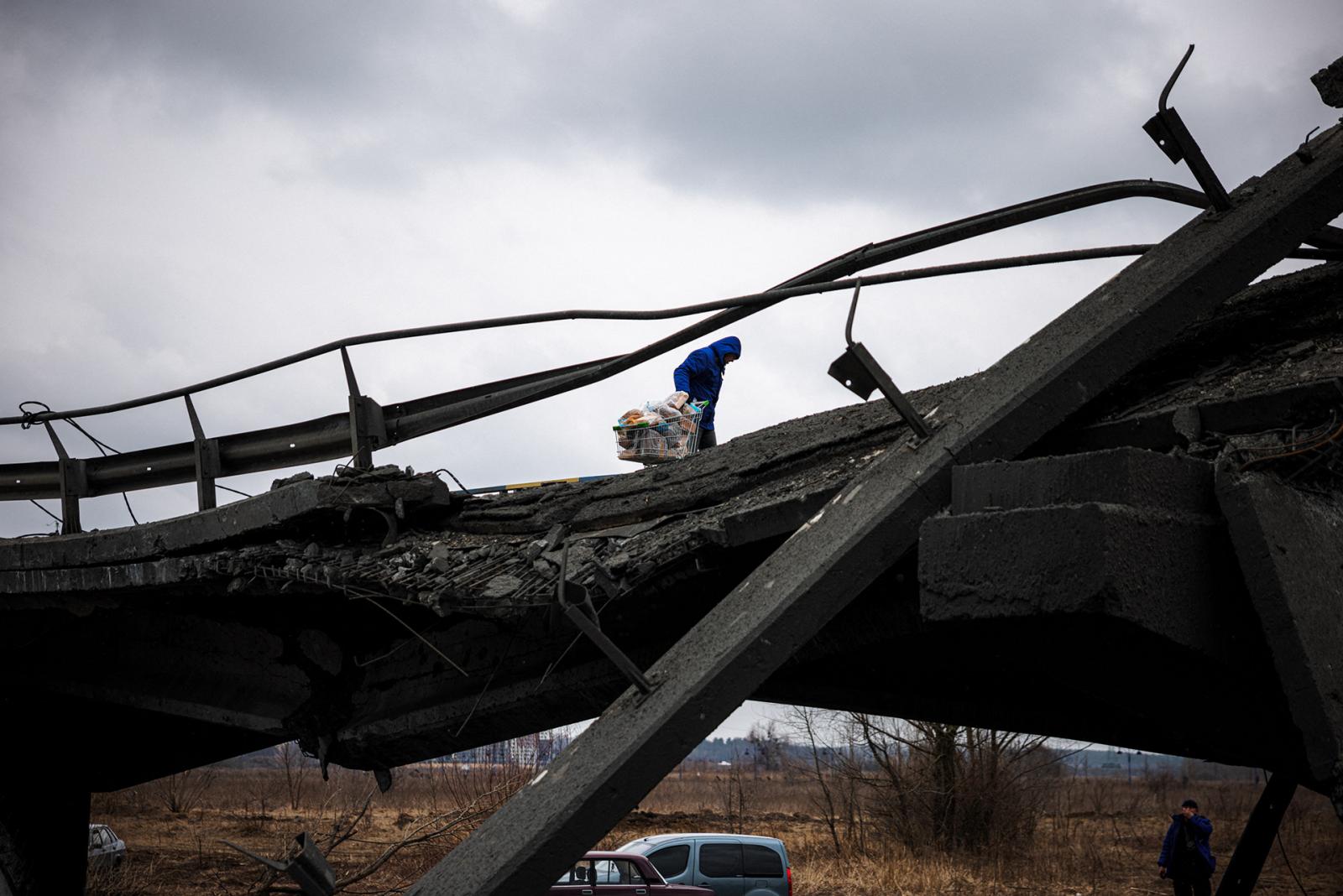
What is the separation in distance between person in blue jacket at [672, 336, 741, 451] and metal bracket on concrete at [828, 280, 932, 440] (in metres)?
4.30

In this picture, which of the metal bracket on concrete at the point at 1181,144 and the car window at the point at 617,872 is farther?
the car window at the point at 617,872

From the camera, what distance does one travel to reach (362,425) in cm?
629

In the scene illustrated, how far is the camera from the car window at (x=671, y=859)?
13.8 metres

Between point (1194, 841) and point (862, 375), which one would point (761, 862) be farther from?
point (862, 375)

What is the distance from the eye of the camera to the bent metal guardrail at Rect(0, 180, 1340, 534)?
481 cm

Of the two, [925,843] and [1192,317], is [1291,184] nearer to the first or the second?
[1192,317]

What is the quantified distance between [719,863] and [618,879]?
200 cm

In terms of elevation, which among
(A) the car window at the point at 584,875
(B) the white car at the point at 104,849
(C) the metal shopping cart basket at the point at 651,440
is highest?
(C) the metal shopping cart basket at the point at 651,440

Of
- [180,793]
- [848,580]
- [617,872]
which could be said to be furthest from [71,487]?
[180,793]

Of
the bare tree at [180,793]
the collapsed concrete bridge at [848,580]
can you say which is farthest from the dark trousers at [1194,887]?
the bare tree at [180,793]

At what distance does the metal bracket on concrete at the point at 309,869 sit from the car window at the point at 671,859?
1081 centimetres

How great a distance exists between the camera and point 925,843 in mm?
20844

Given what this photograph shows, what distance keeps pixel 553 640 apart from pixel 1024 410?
2.80 meters

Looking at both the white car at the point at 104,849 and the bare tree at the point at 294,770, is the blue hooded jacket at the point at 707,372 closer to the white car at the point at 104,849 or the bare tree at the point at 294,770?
the bare tree at the point at 294,770
